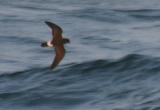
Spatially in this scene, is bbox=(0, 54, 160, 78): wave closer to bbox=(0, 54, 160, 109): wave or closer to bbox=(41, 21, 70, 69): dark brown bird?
bbox=(0, 54, 160, 109): wave

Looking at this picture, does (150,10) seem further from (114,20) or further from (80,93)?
(80,93)

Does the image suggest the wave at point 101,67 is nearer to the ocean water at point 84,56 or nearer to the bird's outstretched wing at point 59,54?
the ocean water at point 84,56

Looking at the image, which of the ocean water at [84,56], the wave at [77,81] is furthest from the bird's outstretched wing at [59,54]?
the wave at [77,81]

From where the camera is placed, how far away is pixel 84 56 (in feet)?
87.5

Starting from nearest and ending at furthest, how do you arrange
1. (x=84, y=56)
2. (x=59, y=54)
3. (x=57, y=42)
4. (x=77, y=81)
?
(x=57, y=42), (x=59, y=54), (x=77, y=81), (x=84, y=56)

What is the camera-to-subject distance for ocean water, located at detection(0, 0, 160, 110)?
23.2 meters

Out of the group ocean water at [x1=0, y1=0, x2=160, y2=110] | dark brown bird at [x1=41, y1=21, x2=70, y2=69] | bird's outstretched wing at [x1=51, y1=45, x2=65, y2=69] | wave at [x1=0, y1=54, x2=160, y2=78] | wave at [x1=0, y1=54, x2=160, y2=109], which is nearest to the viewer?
dark brown bird at [x1=41, y1=21, x2=70, y2=69]

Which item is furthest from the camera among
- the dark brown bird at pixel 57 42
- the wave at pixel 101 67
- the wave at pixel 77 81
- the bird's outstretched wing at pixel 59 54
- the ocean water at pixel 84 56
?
the wave at pixel 101 67

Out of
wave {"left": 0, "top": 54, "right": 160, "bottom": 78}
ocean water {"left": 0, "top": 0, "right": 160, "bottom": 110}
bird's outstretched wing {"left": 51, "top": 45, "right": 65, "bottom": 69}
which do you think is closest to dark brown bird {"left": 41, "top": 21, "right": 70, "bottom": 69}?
bird's outstretched wing {"left": 51, "top": 45, "right": 65, "bottom": 69}

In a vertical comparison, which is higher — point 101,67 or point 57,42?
point 57,42

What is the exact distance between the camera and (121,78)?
25.1 meters

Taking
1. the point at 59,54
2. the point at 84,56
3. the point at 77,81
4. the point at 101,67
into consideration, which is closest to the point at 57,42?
the point at 59,54

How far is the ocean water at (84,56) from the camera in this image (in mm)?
23172

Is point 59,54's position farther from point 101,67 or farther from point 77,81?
point 101,67
